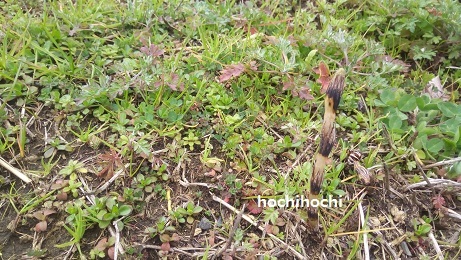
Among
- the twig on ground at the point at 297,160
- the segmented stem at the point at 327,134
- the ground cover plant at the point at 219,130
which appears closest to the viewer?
the segmented stem at the point at 327,134

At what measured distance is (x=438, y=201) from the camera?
7.72 feet

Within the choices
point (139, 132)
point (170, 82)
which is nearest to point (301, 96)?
point (170, 82)

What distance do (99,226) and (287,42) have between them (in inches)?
63.9

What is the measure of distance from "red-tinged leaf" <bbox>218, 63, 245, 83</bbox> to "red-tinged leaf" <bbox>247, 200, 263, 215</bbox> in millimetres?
835

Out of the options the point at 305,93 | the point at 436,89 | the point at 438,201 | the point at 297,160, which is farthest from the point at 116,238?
the point at 436,89

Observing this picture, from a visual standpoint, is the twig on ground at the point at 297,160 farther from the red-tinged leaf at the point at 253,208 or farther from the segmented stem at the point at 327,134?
the segmented stem at the point at 327,134

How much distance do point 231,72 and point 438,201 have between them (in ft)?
4.70

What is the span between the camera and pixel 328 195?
2.31 metres

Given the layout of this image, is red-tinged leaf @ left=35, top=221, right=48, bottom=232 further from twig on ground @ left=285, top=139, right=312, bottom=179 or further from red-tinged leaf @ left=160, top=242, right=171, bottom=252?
twig on ground @ left=285, top=139, right=312, bottom=179

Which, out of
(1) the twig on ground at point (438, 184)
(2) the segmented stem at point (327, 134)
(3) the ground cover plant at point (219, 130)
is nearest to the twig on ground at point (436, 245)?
(3) the ground cover plant at point (219, 130)

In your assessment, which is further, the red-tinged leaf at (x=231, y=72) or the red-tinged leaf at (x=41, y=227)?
the red-tinged leaf at (x=231, y=72)

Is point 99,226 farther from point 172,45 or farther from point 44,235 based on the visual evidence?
point 172,45

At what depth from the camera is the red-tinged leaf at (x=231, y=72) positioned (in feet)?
8.87

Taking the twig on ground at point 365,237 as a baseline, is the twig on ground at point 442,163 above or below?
above
